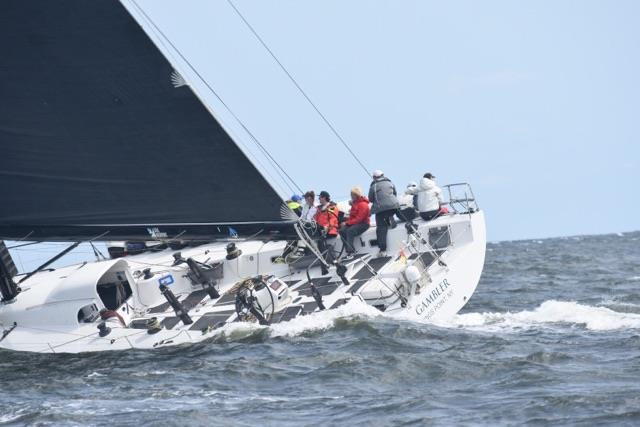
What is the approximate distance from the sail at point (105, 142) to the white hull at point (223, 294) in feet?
3.27

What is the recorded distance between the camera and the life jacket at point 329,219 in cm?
1711

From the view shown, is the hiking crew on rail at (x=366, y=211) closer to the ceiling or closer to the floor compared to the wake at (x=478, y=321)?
closer to the ceiling

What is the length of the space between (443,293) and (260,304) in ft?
9.03

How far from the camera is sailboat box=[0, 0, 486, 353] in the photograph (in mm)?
14016

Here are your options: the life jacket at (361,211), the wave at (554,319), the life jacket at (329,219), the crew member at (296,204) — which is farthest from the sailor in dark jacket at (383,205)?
the wave at (554,319)

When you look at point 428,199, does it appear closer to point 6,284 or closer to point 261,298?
point 261,298

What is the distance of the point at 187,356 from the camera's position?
13.1 meters

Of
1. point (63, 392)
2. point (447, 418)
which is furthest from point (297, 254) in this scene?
point (447, 418)

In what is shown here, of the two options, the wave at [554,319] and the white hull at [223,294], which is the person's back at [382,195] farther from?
the wave at [554,319]

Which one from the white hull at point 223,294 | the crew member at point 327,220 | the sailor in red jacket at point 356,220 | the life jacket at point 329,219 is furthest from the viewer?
the life jacket at point 329,219

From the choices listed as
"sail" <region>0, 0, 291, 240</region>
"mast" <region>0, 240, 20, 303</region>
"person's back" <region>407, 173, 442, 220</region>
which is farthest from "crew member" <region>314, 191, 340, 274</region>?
"mast" <region>0, 240, 20, 303</region>

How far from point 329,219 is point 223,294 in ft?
7.82

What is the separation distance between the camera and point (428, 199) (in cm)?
1764

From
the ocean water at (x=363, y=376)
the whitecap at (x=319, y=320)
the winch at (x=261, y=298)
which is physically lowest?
the ocean water at (x=363, y=376)
